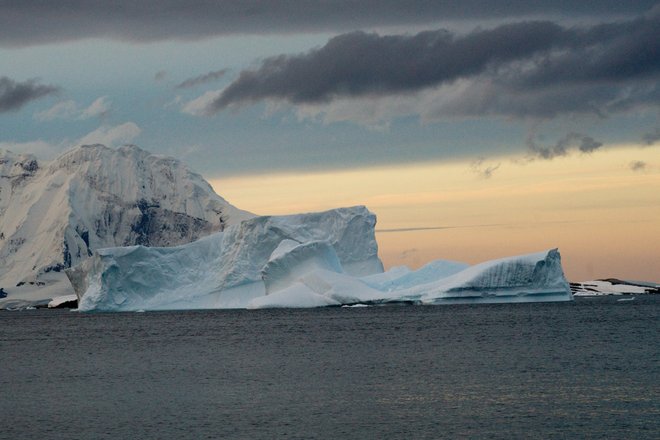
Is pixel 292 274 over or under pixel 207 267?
under

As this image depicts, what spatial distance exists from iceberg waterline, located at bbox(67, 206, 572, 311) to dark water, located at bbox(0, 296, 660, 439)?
Result: 1176 centimetres

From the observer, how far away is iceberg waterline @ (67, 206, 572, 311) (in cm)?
7350

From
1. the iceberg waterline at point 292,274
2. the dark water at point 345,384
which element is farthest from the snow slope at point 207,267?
the dark water at point 345,384

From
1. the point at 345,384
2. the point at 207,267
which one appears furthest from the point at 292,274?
the point at 345,384

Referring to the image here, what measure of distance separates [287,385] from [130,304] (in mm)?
55950

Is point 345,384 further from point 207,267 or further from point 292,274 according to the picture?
point 207,267

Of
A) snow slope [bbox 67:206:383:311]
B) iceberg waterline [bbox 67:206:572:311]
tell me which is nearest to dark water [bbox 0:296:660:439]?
iceberg waterline [bbox 67:206:572:311]

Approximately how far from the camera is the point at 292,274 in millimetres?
81188

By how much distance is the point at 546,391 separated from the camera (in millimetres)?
29406

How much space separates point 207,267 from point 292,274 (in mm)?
11462

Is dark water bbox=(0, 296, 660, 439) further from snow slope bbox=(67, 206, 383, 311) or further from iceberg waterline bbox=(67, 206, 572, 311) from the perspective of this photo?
snow slope bbox=(67, 206, 383, 311)

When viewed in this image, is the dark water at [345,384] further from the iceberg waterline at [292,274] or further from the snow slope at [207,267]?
the snow slope at [207,267]

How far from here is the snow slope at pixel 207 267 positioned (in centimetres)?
8425

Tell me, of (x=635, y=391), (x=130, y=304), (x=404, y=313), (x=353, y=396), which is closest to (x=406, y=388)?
(x=353, y=396)
